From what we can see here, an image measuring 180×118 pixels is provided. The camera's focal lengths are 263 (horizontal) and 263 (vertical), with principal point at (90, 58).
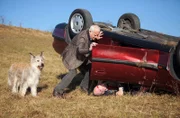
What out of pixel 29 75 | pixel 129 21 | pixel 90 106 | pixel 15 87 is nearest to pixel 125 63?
pixel 90 106

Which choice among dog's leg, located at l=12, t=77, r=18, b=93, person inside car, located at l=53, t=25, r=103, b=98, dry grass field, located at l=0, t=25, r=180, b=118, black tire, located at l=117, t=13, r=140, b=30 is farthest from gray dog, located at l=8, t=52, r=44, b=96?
black tire, located at l=117, t=13, r=140, b=30

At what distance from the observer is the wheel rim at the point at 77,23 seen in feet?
23.7

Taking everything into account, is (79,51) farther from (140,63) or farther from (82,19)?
(82,19)

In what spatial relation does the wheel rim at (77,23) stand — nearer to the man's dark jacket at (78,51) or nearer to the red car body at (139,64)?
the man's dark jacket at (78,51)

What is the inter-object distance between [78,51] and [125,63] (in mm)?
1100

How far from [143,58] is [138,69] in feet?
0.87

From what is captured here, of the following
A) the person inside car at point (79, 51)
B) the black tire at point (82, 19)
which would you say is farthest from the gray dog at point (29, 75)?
the black tire at point (82, 19)

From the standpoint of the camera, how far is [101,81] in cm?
663

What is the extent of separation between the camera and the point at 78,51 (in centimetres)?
599

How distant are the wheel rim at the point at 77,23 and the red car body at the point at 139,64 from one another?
1574 mm

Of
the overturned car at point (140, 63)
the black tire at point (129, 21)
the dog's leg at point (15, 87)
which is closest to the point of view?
the overturned car at point (140, 63)

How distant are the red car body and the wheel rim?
62.0 inches

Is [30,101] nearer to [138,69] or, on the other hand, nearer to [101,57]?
[101,57]

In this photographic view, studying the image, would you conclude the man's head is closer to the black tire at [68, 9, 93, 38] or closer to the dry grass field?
the black tire at [68, 9, 93, 38]
